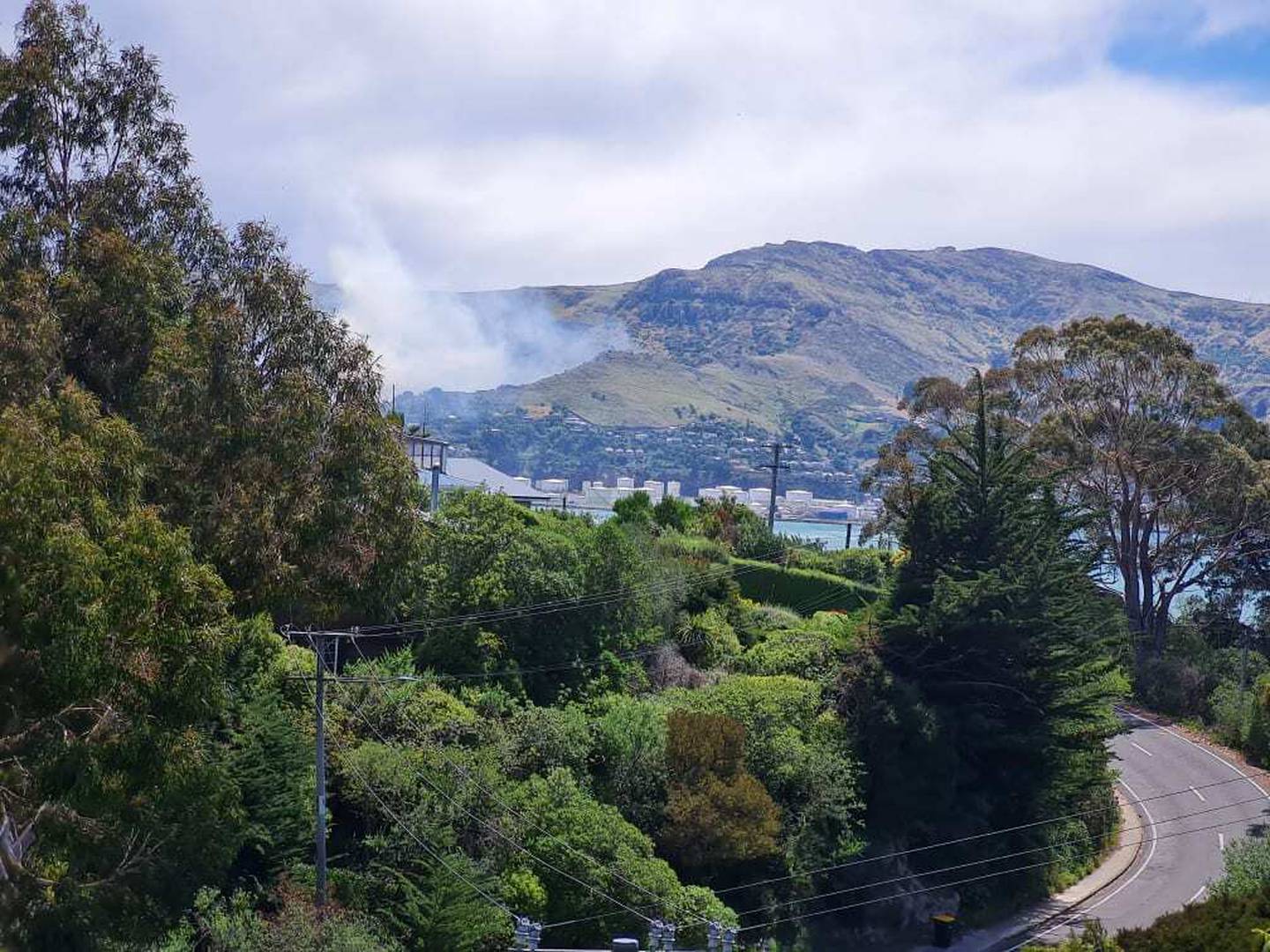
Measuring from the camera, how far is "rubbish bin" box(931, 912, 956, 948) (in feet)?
95.9

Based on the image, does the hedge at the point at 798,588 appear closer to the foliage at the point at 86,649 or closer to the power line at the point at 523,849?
the power line at the point at 523,849

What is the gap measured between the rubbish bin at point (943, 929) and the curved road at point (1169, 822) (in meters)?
1.13

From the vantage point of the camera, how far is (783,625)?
3962 centimetres

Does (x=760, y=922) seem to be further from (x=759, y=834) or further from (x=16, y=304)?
(x=16, y=304)

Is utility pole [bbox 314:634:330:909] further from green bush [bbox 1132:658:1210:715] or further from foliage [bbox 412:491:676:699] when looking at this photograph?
green bush [bbox 1132:658:1210:715]

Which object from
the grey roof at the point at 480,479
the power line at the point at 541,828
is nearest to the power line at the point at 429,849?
the power line at the point at 541,828

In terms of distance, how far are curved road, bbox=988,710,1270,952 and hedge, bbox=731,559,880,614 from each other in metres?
9.56

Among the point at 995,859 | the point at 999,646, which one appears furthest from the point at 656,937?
the point at 999,646

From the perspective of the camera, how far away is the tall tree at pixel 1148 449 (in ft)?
165

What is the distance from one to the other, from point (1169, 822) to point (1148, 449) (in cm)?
1690

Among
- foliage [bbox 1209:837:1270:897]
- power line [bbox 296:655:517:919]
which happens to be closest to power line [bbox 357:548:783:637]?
power line [bbox 296:655:517:919]

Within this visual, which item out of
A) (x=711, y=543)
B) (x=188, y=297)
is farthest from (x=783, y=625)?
(x=188, y=297)

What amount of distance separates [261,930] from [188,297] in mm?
8971

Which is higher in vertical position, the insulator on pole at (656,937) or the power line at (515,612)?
the power line at (515,612)
